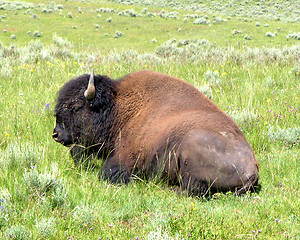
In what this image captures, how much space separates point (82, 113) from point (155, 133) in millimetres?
976

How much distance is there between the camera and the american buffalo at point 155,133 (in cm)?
367

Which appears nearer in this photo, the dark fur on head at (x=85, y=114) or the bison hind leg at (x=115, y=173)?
the bison hind leg at (x=115, y=173)

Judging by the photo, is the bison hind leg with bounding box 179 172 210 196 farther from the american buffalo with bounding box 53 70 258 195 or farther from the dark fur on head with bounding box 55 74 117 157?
the dark fur on head with bounding box 55 74 117 157

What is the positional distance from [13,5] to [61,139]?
32.7 m

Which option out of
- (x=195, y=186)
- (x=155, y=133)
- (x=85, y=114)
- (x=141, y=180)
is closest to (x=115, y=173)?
(x=141, y=180)

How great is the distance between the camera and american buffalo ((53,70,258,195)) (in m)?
3.67

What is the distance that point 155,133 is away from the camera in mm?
4102

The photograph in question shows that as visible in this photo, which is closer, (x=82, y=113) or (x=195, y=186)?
(x=195, y=186)

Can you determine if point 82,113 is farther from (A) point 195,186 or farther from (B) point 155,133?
(A) point 195,186

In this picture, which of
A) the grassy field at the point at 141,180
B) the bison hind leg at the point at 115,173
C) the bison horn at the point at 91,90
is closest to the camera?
the grassy field at the point at 141,180

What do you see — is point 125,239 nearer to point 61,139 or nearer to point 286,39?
point 61,139

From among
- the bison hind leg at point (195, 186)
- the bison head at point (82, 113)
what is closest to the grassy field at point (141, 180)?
the bison hind leg at point (195, 186)

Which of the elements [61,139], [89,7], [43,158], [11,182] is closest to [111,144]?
[61,139]

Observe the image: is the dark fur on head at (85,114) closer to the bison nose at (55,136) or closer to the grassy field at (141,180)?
the bison nose at (55,136)
